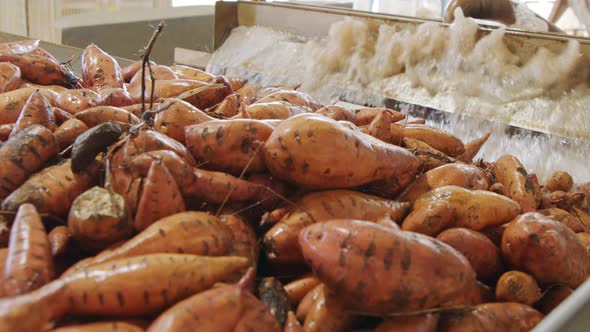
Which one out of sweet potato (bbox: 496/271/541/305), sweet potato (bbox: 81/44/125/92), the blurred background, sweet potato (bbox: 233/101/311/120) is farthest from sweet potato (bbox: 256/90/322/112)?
the blurred background

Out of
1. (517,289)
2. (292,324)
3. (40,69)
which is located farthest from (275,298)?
(40,69)

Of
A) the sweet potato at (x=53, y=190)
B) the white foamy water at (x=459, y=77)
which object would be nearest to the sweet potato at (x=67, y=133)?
the sweet potato at (x=53, y=190)

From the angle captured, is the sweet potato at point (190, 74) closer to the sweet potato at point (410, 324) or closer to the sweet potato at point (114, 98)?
the sweet potato at point (114, 98)

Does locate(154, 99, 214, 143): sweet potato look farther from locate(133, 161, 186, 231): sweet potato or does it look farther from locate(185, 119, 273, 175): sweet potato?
locate(133, 161, 186, 231): sweet potato

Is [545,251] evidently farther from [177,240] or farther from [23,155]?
[23,155]

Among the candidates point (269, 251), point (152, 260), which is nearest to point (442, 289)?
point (269, 251)

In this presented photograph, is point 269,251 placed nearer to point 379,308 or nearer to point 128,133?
point 379,308
